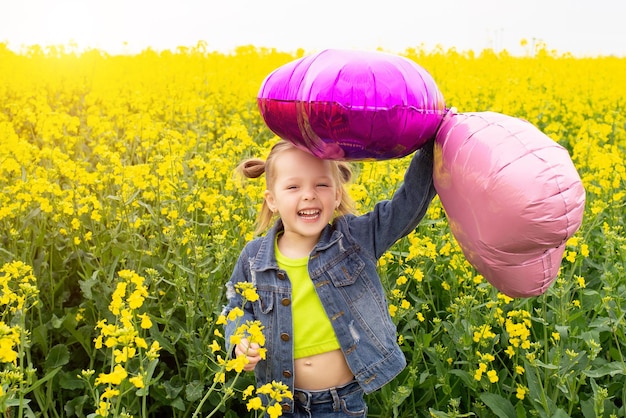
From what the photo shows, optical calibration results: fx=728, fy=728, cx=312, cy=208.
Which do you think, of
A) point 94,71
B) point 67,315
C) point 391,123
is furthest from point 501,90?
point 391,123

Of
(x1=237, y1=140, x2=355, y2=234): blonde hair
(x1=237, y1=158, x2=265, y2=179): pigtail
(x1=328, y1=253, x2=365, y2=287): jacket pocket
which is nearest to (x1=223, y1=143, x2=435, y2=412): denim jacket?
(x1=328, y1=253, x2=365, y2=287): jacket pocket

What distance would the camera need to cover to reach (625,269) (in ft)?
8.66

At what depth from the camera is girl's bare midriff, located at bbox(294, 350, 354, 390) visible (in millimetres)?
1946

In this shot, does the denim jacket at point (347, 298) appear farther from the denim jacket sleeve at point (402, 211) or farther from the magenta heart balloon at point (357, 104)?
the magenta heart balloon at point (357, 104)

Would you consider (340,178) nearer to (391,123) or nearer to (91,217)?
(391,123)

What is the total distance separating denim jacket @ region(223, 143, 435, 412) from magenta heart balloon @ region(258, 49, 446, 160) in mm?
268

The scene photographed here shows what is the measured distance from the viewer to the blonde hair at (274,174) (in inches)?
76.3

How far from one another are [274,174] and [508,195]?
0.70m

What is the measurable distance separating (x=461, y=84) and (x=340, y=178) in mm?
5492

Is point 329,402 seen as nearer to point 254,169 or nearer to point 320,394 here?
point 320,394

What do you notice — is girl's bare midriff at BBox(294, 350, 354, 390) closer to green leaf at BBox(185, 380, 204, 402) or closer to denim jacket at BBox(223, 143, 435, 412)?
denim jacket at BBox(223, 143, 435, 412)

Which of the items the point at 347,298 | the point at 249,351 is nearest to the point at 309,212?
the point at 347,298

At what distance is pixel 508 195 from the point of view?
4.74 feet

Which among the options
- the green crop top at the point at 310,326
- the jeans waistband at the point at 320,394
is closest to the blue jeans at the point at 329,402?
the jeans waistband at the point at 320,394
